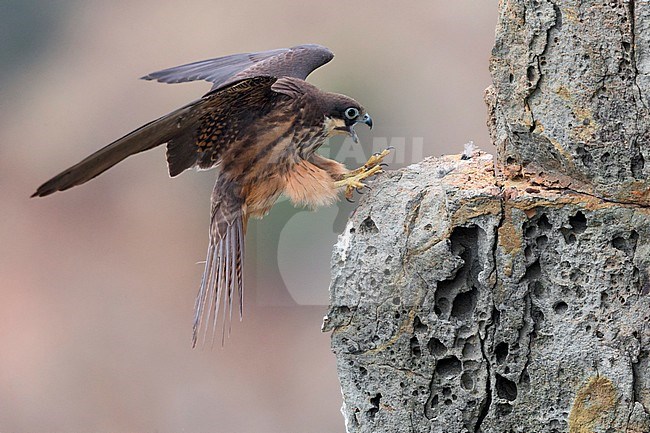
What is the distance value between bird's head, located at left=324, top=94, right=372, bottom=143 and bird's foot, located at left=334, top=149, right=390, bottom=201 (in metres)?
0.47

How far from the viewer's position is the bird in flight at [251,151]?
3678mm

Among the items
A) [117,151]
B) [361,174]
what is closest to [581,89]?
[361,174]

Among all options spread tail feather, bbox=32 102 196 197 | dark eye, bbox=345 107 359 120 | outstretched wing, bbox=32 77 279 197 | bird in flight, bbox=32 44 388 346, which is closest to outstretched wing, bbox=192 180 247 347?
bird in flight, bbox=32 44 388 346

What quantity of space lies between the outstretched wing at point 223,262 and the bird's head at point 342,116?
474 millimetres

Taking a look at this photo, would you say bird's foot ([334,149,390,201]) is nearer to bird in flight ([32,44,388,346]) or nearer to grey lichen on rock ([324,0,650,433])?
bird in flight ([32,44,388,346])

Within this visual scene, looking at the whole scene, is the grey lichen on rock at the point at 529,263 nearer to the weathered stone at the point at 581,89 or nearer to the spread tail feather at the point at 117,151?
the weathered stone at the point at 581,89

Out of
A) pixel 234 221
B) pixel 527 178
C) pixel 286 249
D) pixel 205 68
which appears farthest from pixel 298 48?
pixel 286 249

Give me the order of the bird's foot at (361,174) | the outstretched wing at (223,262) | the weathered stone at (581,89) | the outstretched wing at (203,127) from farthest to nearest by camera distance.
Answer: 1. the outstretched wing at (223,262)
2. the bird's foot at (361,174)
3. the outstretched wing at (203,127)
4. the weathered stone at (581,89)

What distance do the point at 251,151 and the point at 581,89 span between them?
1585mm

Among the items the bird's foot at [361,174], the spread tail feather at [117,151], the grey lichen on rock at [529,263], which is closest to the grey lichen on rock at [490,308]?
the grey lichen on rock at [529,263]

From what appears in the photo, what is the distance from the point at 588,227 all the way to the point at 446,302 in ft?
1.47

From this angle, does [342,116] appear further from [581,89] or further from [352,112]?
[581,89]

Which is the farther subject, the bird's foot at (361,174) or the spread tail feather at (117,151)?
the bird's foot at (361,174)

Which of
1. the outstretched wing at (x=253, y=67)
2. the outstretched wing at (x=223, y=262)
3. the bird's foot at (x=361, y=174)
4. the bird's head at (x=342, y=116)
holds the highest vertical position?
the outstretched wing at (x=253, y=67)
